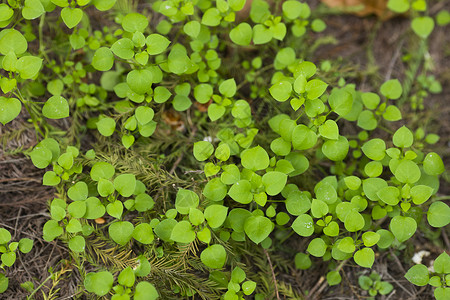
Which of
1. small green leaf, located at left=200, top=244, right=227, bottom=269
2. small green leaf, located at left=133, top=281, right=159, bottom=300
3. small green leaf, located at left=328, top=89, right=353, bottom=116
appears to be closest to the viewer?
small green leaf, located at left=133, top=281, right=159, bottom=300

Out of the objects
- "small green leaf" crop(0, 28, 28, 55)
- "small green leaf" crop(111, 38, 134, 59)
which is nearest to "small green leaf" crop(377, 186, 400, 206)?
"small green leaf" crop(111, 38, 134, 59)

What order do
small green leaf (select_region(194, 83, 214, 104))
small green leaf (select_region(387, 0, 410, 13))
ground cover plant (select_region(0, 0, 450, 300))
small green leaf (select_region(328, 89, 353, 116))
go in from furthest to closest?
1. small green leaf (select_region(387, 0, 410, 13))
2. small green leaf (select_region(194, 83, 214, 104))
3. small green leaf (select_region(328, 89, 353, 116))
4. ground cover plant (select_region(0, 0, 450, 300))

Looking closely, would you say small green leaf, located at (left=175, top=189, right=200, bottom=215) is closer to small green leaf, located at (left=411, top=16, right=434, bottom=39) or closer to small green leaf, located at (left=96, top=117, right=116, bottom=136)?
small green leaf, located at (left=96, top=117, right=116, bottom=136)

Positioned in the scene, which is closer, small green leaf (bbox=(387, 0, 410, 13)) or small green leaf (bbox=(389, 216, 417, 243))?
small green leaf (bbox=(389, 216, 417, 243))

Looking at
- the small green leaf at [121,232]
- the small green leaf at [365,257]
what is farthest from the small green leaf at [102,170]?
the small green leaf at [365,257]

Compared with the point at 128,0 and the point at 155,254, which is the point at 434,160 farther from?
→ the point at 128,0

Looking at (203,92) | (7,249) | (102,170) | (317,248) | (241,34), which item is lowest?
(7,249)

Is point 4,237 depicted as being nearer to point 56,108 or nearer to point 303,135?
point 56,108

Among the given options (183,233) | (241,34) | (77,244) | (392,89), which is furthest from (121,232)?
(392,89)
